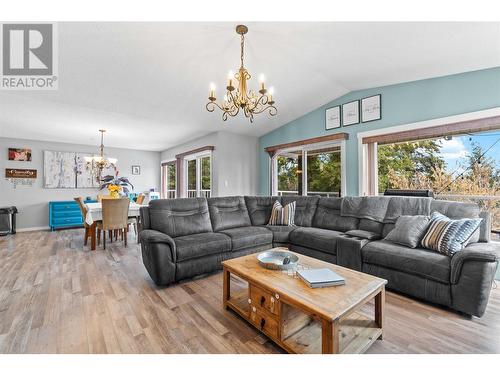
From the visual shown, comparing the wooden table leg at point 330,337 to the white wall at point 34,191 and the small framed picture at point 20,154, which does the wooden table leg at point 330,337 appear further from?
the small framed picture at point 20,154

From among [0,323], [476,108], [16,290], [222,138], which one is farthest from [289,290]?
[222,138]

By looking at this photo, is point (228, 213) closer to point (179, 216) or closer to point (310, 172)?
point (179, 216)

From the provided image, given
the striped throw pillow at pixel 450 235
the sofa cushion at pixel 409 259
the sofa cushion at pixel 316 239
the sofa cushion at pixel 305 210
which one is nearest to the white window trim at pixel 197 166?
the sofa cushion at pixel 305 210

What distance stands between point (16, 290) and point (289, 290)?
9.22 ft

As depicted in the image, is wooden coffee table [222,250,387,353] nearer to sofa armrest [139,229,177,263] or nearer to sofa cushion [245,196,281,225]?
sofa armrest [139,229,177,263]

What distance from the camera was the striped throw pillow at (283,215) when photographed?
144 inches

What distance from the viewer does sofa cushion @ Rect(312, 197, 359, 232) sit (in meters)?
3.20

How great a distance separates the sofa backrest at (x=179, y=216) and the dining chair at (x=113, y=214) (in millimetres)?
1381

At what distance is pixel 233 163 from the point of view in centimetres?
512

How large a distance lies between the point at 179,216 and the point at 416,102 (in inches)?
141

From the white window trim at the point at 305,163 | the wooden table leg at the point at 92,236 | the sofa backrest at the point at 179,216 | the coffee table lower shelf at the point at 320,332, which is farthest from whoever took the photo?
the white window trim at the point at 305,163

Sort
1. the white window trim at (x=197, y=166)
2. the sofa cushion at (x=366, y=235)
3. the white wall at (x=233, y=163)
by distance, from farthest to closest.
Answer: the white window trim at (x=197, y=166)
the white wall at (x=233, y=163)
the sofa cushion at (x=366, y=235)

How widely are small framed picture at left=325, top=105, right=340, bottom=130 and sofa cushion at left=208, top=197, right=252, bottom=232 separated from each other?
2.04m
